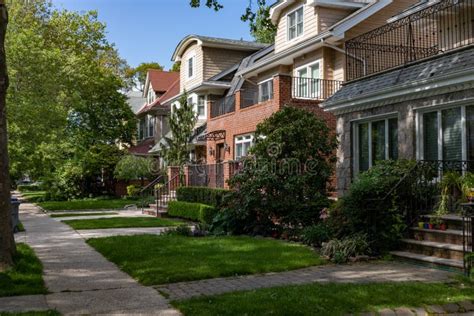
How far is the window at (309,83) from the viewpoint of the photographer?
67.7 feet

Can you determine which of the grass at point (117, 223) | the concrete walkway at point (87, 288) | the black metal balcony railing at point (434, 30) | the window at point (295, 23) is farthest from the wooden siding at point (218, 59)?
the concrete walkway at point (87, 288)

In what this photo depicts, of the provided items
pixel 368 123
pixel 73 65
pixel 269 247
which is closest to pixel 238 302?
pixel 269 247

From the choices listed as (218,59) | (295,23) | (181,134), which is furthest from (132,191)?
(295,23)

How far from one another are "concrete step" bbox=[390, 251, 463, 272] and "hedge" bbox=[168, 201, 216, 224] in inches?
302

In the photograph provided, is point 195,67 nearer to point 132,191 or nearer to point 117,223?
point 132,191

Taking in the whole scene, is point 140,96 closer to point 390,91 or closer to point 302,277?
point 390,91

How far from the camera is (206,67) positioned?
31188mm

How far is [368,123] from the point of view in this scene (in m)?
13.4

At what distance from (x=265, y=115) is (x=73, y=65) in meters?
18.2

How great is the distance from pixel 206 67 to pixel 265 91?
963 centimetres

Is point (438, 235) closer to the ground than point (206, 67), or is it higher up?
closer to the ground

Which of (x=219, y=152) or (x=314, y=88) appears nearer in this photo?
(x=314, y=88)

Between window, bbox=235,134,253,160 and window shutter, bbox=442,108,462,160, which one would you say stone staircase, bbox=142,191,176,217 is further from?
window shutter, bbox=442,108,462,160

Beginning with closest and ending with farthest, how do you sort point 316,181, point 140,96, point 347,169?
point 316,181
point 347,169
point 140,96
